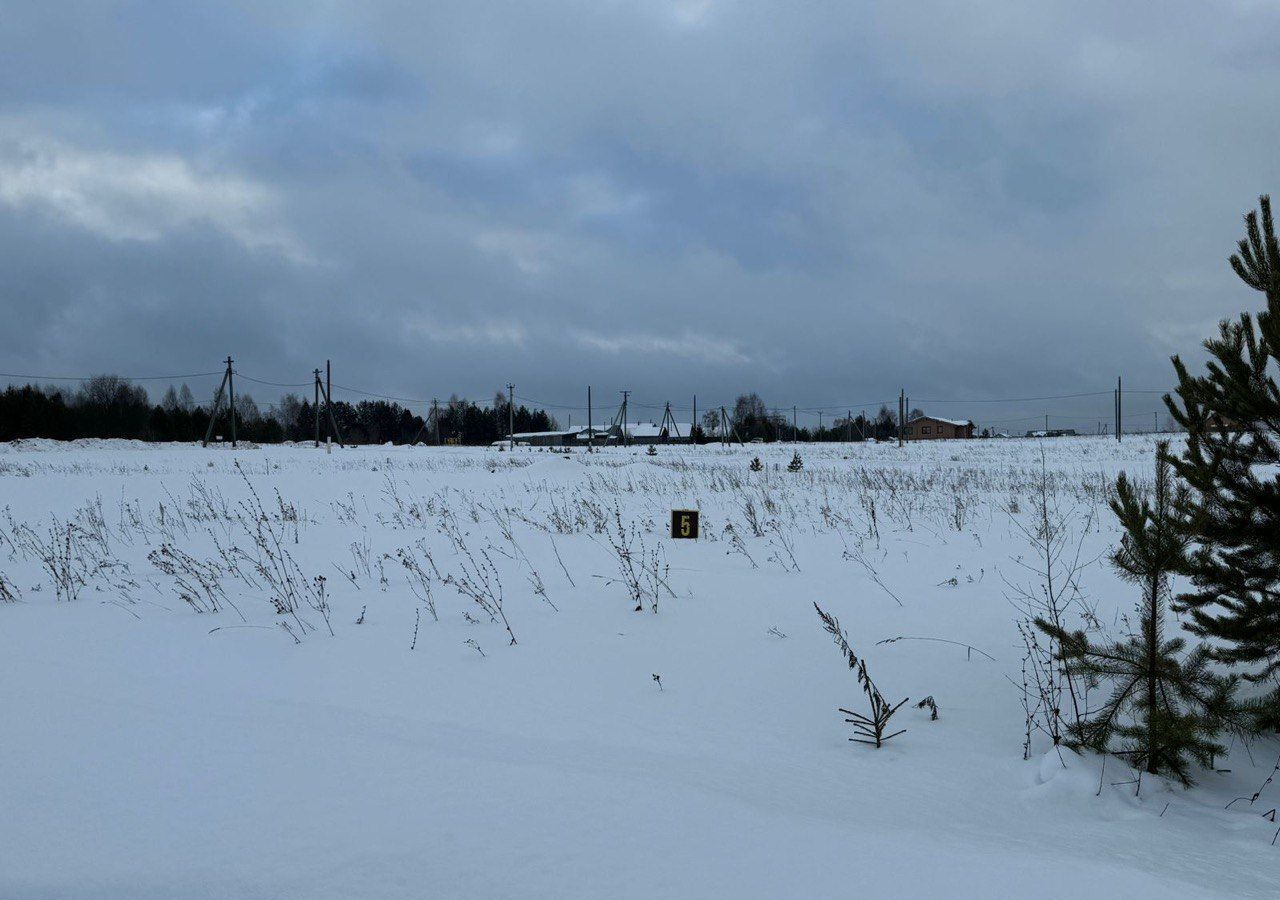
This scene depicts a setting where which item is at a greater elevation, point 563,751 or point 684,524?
point 684,524

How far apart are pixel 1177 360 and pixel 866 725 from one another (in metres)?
2.27

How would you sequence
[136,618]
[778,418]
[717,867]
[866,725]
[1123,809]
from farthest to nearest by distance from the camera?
[778,418] < [136,618] < [866,725] < [1123,809] < [717,867]

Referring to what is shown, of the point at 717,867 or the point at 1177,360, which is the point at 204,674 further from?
the point at 1177,360

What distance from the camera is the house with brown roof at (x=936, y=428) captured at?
327 ft

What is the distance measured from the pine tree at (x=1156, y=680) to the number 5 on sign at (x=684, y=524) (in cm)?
498

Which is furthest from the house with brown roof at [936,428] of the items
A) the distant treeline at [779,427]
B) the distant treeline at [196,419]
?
the distant treeline at [196,419]

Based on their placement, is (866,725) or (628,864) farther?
(866,725)

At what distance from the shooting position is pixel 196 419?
67.9 metres

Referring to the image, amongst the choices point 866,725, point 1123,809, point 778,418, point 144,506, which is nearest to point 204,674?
point 866,725

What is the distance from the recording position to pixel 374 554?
748 centimetres

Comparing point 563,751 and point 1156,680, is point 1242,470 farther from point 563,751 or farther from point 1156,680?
point 563,751

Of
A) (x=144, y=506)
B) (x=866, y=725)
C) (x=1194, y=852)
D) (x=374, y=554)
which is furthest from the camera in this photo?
(x=144, y=506)

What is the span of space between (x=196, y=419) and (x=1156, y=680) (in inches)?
3125

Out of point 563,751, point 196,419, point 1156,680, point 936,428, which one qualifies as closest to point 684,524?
point 563,751
